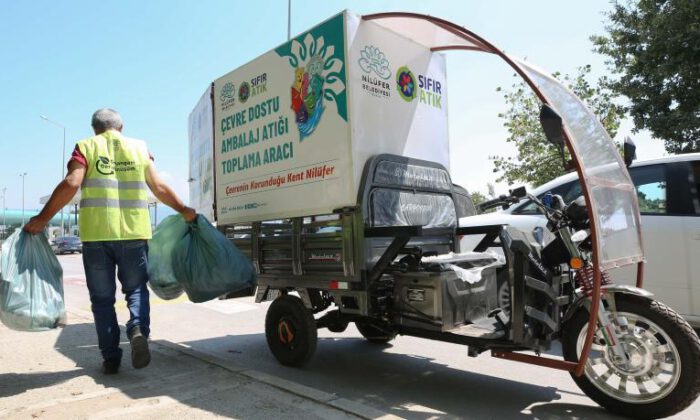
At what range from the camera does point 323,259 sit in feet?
13.5

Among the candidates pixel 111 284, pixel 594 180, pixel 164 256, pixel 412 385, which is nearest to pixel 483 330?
pixel 412 385

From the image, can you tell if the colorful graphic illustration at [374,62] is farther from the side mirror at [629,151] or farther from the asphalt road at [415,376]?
the asphalt road at [415,376]

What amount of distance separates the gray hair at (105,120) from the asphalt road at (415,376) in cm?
227

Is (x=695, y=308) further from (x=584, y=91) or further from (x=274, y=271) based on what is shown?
(x=584, y=91)

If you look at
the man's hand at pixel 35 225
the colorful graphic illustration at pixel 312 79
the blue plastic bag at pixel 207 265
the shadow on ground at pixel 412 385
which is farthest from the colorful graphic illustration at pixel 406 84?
the man's hand at pixel 35 225

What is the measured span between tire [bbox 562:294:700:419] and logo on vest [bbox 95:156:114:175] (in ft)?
11.6

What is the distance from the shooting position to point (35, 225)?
3.87 metres

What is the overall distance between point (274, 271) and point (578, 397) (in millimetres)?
2615

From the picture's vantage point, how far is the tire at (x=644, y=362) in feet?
9.45

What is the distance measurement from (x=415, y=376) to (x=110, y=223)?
2.72m

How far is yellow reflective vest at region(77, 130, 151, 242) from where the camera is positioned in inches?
155

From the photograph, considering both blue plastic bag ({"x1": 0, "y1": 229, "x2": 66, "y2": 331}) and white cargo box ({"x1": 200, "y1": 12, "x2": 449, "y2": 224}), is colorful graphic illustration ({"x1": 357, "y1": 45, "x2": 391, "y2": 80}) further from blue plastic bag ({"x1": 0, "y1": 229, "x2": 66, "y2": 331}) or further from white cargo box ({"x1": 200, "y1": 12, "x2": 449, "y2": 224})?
blue plastic bag ({"x1": 0, "y1": 229, "x2": 66, "y2": 331})

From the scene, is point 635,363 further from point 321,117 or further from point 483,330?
point 321,117

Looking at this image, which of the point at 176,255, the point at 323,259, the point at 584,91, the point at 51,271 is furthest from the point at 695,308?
the point at 584,91
